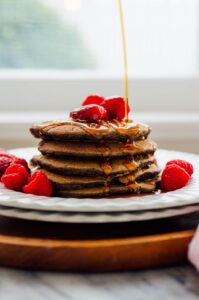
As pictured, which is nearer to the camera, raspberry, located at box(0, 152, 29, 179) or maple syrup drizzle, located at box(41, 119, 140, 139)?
maple syrup drizzle, located at box(41, 119, 140, 139)

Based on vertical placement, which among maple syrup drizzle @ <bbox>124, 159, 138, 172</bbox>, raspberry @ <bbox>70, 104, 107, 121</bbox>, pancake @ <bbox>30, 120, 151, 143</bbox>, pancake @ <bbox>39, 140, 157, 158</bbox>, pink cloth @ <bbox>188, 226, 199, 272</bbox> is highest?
raspberry @ <bbox>70, 104, 107, 121</bbox>

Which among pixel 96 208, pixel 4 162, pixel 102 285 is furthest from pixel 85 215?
pixel 4 162

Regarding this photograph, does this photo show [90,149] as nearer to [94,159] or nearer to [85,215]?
[94,159]

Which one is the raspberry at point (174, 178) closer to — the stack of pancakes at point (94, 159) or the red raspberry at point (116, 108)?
the stack of pancakes at point (94, 159)

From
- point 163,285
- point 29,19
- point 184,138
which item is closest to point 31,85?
point 29,19

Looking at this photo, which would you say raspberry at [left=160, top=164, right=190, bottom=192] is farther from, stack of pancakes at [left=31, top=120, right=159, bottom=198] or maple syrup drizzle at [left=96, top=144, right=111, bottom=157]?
maple syrup drizzle at [left=96, top=144, right=111, bottom=157]

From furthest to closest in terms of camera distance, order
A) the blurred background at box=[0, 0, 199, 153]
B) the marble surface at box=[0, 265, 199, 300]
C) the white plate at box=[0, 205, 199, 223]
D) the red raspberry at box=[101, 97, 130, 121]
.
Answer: the blurred background at box=[0, 0, 199, 153], the red raspberry at box=[101, 97, 130, 121], the white plate at box=[0, 205, 199, 223], the marble surface at box=[0, 265, 199, 300]

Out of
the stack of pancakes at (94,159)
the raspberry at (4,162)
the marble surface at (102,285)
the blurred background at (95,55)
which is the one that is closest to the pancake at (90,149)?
the stack of pancakes at (94,159)

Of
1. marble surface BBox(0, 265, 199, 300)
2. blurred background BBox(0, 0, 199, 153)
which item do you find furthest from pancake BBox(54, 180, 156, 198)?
blurred background BBox(0, 0, 199, 153)
